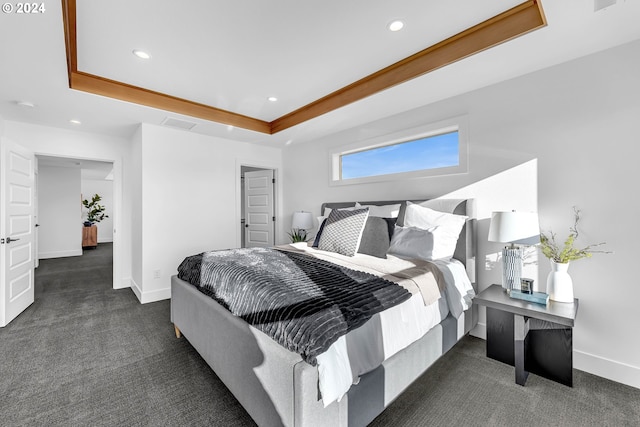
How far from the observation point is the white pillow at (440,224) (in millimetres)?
2488

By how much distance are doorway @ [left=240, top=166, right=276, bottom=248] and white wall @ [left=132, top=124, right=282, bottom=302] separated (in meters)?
0.71

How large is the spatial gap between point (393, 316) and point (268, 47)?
7.36 ft

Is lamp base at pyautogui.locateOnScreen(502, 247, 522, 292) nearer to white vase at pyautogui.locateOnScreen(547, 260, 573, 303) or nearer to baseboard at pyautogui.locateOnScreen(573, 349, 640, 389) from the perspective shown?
white vase at pyautogui.locateOnScreen(547, 260, 573, 303)

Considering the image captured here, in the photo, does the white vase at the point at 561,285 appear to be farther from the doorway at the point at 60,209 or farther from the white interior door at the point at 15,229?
the doorway at the point at 60,209

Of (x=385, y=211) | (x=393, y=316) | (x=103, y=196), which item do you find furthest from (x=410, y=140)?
(x=103, y=196)

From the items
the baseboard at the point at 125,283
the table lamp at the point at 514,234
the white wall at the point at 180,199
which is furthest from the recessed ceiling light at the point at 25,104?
the table lamp at the point at 514,234

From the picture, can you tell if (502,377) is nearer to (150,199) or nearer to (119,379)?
(119,379)

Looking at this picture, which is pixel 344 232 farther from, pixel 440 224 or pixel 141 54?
pixel 141 54

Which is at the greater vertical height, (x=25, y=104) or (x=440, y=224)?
(x=25, y=104)

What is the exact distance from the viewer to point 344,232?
9.07 feet

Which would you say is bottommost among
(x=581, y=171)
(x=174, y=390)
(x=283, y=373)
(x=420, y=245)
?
(x=174, y=390)

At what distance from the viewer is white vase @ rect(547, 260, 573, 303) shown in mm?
1994

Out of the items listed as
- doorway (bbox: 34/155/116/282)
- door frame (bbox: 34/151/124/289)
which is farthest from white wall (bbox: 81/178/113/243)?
door frame (bbox: 34/151/124/289)

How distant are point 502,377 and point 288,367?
1783 millimetres
